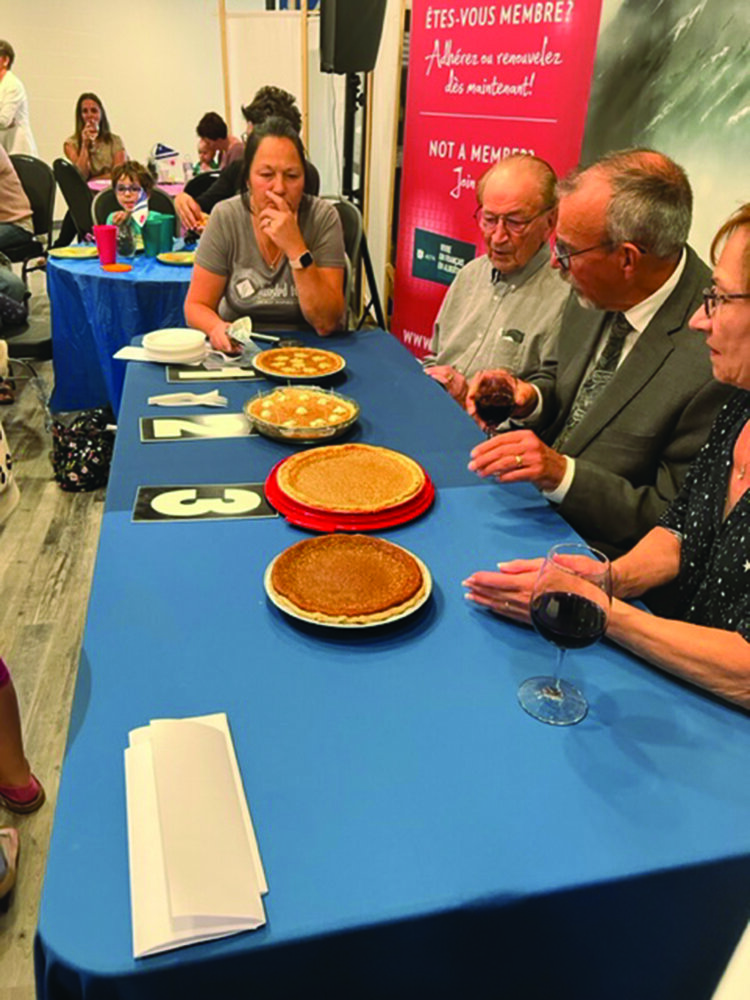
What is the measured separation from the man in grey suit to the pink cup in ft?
7.79

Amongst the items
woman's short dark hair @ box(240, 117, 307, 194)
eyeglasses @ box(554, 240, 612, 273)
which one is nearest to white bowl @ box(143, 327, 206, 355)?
woman's short dark hair @ box(240, 117, 307, 194)

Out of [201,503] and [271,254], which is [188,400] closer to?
[201,503]

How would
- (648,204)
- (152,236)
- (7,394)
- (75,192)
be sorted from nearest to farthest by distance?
(648,204) → (152,236) → (7,394) → (75,192)

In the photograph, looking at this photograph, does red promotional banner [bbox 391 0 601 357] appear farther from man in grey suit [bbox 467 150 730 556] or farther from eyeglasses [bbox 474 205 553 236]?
man in grey suit [bbox 467 150 730 556]

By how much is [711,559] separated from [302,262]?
1.61 metres

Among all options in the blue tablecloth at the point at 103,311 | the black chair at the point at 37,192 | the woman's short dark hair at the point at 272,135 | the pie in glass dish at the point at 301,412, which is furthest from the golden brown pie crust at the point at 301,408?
the black chair at the point at 37,192

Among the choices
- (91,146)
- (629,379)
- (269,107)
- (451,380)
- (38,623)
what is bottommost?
(38,623)

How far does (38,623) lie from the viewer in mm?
2385

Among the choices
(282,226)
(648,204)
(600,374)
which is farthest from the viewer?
(282,226)

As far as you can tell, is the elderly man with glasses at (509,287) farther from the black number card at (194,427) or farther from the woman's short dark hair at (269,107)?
the woman's short dark hair at (269,107)

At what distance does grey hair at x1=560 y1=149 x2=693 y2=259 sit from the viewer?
1545 millimetres

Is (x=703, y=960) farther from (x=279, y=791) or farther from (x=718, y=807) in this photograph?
(x=279, y=791)

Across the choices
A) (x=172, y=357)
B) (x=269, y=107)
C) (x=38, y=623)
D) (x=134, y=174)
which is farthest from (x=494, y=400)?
(x=269, y=107)

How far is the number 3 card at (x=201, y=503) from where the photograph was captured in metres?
1.33
